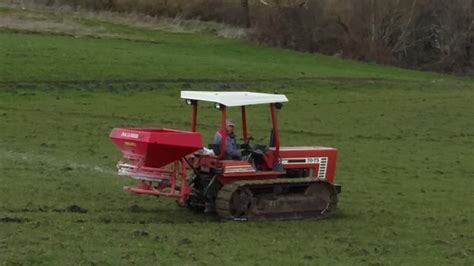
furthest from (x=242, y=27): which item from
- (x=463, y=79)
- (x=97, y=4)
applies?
(x=463, y=79)

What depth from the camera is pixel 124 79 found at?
4475 centimetres

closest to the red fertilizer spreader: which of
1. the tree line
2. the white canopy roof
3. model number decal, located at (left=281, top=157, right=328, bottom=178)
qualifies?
the white canopy roof

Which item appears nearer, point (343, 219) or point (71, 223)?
point (71, 223)

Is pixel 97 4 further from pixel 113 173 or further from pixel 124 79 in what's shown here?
pixel 113 173

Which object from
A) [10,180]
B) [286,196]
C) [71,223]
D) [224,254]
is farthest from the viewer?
[10,180]

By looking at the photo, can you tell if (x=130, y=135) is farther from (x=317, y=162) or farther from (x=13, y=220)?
(x=317, y=162)

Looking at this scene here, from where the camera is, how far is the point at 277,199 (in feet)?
57.3

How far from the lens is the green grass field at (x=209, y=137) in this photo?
14.4 meters

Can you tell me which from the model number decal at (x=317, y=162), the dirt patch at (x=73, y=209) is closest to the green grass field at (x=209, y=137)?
the dirt patch at (x=73, y=209)

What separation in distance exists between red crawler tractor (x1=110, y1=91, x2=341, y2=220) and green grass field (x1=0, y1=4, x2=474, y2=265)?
39 centimetres

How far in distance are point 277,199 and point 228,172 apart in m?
1.04

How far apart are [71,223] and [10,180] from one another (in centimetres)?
483

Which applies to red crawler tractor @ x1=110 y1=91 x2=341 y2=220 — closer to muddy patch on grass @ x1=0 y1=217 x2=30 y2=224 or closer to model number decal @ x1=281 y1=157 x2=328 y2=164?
model number decal @ x1=281 y1=157 x2=328 y2=164

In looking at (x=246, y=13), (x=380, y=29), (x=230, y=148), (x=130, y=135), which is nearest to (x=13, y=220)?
(x=130, y=135)
